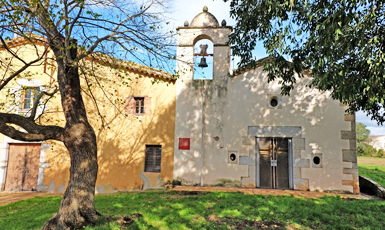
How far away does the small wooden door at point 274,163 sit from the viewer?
830 centimetres

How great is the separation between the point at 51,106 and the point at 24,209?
4038 mm

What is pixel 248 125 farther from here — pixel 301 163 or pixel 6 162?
pixel 6 162

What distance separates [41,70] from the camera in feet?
31.2

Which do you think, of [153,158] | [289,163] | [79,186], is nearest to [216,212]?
[79,186]

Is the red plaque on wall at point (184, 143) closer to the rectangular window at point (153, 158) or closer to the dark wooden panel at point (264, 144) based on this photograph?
the rectangular window at point (153, 158)

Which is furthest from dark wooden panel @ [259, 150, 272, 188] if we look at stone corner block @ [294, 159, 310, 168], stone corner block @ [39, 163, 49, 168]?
stone corner block @ [39, 163, 49, 168]

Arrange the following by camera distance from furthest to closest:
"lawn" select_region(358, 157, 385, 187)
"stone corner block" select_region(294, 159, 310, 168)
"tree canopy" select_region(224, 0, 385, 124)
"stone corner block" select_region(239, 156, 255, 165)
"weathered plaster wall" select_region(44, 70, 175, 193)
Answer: "lawn" select_region(358, 157, 385, 187), "weathered plaster wall" select_region(44, 70, 175, 193), "stone corner block" select_region(239, 156, 255, 165), "stone corner block" select_region(294, 159, 310, 168), "tree canopy" select_region(224, 0, 385, 124)

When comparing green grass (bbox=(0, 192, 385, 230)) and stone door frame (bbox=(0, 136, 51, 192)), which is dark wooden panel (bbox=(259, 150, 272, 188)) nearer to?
green grass (bbox=(0, 192, 385, 230))

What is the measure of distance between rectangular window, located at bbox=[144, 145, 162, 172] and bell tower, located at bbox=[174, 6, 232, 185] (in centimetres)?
69

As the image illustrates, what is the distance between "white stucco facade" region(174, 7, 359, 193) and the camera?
26.3 ft

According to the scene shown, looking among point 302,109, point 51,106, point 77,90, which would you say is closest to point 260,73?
point 302,109

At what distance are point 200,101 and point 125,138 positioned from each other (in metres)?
3.20

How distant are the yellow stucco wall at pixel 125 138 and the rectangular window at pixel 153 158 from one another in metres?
0.17

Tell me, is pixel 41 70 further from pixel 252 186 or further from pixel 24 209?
pixel 252 186
